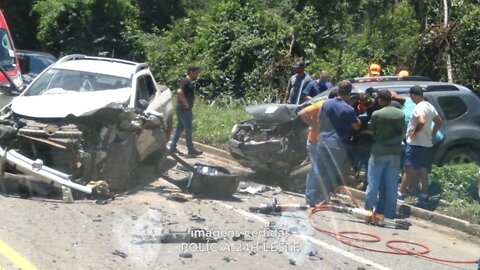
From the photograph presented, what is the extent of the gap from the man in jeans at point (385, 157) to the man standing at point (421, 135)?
0.69m

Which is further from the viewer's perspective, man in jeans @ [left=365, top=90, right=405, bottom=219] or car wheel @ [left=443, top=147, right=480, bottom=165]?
car wheel @ [left=443, top=147, right=480, bottom=165]

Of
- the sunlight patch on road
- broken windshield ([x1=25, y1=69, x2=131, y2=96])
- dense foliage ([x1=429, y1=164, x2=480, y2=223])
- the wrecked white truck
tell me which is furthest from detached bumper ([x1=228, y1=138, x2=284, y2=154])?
the sunlight patch on road

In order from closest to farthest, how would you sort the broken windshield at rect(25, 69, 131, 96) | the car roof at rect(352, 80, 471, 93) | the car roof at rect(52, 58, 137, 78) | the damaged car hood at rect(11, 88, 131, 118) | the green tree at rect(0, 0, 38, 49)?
the damaged car hood at rect(11, 88, 131, 118) → the broken windshield at rect(25, 69, 131, 96) → the car roof at rect(52, 58, 137, 78) → the car roof at rect(352, 80, 471, 93) → the green tree at rect(0, 0, 38, 49)

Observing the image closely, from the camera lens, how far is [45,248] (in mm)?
8141

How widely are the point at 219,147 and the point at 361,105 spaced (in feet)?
14.6

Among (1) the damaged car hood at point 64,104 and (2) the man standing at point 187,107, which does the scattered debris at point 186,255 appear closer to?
(1) the damaged car hood at point 64,104

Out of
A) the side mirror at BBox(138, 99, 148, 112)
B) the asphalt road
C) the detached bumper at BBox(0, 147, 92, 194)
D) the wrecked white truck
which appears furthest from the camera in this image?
the side mirror at BBox(138, 99, 148, 112)

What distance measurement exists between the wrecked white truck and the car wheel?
4.55 m

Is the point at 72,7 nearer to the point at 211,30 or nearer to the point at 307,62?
the point at 211,30

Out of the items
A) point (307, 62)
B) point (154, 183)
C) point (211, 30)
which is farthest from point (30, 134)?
point (211, 30)

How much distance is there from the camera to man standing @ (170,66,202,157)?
15.4m

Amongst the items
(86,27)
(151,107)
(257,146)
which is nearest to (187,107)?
(151,107)

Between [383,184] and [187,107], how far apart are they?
5472 millimetres

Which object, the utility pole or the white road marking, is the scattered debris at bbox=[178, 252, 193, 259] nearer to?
the white road marking
